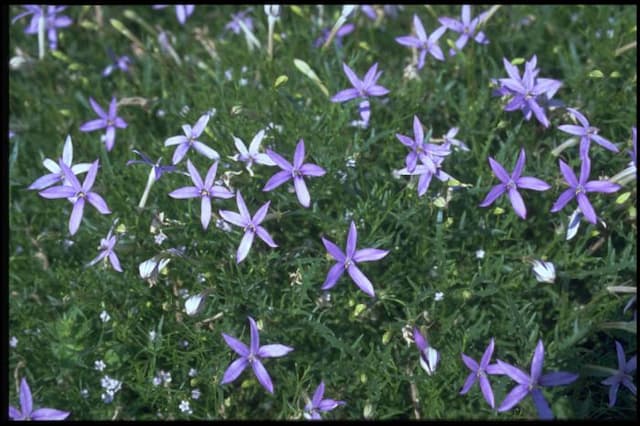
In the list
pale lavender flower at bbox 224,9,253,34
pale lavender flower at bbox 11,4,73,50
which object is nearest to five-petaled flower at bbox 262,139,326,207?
pale lavender flower at bbox 224,9,253,34

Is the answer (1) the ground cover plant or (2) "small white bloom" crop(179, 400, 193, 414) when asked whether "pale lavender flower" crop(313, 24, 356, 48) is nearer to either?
(1) the ground cover plant

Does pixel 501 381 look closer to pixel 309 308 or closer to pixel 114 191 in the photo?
pixel 309 308

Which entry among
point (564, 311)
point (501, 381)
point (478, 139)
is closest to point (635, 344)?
point (564, 311)

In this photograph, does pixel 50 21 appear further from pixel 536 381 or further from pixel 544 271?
pixel 536 381

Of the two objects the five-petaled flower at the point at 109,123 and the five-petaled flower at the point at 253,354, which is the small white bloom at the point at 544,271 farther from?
the five-petaled flower at the point at 109,123

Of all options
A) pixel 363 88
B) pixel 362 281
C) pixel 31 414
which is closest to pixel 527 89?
pixel 363 88

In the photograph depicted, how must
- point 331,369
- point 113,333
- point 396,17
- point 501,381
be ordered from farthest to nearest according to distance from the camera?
point 396,17, point 113,333, point 331,369, point 501,381

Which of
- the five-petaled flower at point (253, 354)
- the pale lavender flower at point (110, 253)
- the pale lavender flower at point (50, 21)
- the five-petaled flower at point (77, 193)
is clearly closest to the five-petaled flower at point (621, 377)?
the five-petaled flower at point (253, 354)
